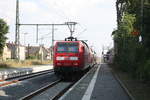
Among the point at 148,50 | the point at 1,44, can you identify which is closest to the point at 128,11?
the point at 148,50

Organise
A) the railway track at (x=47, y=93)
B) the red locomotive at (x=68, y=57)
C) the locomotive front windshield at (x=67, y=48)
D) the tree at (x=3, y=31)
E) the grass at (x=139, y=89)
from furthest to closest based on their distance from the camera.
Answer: the tree at (x=3, y=31), the locomotive front windshield at (x=67, y=48), the red locomotive at (x=68, y=57), the grass at (x=139, y=89), the railway track at (x=47, y=93)

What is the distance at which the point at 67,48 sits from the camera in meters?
29.4

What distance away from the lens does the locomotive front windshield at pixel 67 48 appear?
2930 cm

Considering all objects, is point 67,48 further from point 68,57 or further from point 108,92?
point 108,92

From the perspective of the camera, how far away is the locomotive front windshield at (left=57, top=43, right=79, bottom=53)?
96.1 ft

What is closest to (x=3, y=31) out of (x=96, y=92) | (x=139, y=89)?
(x=139, y=89)

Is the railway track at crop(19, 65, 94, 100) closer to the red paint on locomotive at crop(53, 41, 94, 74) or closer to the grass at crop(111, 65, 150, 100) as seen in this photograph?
the grass at crop(111, 65, 150, 100)

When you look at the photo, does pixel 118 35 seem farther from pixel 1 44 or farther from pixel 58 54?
pixel 1 44

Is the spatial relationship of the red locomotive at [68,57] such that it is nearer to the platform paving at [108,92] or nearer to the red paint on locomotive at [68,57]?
the red paint on locomotive at [68,57]

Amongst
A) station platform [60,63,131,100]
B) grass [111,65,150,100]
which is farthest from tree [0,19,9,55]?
grass [111,65,150,100]

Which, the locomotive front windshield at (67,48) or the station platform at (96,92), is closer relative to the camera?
the station platform at (96,92)

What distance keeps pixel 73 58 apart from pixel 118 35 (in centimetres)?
1597

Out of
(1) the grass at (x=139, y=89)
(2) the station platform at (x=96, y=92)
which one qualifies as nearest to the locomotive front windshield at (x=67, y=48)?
(2) the station platform at (x=96, y=92)

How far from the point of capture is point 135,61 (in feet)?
95.6
